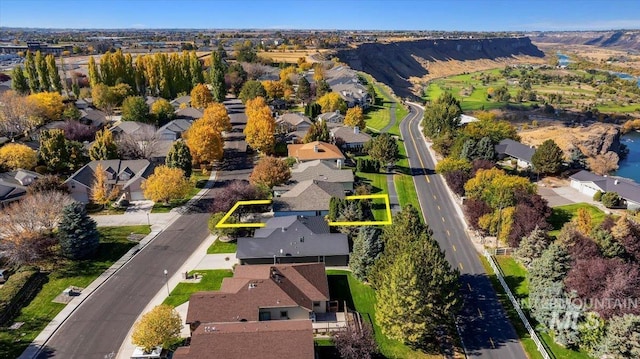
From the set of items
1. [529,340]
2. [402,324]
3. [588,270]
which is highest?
[588,270]

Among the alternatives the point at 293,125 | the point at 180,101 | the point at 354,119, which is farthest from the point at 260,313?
the point at 180,101

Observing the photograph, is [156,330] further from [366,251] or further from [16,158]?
[16,158]

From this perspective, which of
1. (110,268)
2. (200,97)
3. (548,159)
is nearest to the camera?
(110,268)

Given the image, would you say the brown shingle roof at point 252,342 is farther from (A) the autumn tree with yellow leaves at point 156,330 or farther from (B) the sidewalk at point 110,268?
(B) the sidewalk at point 110,268

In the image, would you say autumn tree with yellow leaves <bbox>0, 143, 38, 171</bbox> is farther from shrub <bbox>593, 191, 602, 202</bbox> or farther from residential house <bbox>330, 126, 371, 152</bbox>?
shrub <bbox>593, 191, 602, 202</bbox>

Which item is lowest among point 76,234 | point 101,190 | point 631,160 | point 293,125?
point 631,160

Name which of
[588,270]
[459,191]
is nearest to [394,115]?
[459,191]

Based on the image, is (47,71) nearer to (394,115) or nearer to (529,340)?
(394,115)
